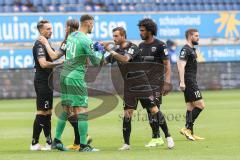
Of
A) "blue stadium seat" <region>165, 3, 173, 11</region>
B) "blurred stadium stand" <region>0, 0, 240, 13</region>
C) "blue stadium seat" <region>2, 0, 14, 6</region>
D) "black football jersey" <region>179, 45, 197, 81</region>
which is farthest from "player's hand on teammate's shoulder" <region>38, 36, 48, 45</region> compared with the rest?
"blue stadium seat" <region>165, 3, 173, 11</region>

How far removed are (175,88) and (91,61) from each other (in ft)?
65.2

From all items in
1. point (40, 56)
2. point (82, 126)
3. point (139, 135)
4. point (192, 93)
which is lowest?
point (139, 135)

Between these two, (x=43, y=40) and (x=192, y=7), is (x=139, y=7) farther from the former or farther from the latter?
(x=43, y=40)

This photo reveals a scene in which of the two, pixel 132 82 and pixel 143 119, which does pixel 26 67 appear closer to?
pixel 143 119

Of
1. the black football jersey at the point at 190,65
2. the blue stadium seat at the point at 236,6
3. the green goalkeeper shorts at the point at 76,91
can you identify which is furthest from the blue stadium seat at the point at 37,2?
the green goalkeeper shorts at the point at 76,91

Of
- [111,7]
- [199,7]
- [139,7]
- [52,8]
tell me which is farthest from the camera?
[199,7]

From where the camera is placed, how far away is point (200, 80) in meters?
31.6

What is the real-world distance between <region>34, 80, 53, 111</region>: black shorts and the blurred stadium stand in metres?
17.8

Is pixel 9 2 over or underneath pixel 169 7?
over

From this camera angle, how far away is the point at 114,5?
32.1m

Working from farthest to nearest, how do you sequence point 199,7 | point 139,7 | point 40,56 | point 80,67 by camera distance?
point 199,7
point 139,7
point 40,56
point 80,67

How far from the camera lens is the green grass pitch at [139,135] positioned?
11.3 metres

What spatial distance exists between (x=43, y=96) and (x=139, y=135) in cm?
314

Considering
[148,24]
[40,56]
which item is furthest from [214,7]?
[40,56]
